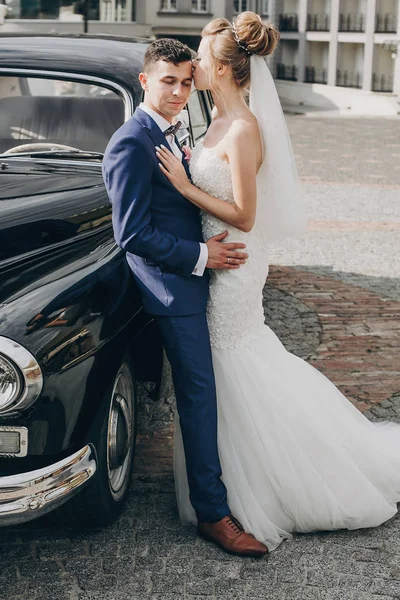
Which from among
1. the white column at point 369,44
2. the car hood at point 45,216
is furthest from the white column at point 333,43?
the car hood at point 45,216

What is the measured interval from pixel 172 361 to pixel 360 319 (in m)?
3.48

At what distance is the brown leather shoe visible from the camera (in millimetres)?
3467

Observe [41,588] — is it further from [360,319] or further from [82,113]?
[360,319]

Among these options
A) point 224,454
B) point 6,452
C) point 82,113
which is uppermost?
point 82,113

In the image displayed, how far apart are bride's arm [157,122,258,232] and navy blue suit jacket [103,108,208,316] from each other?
0.15ft

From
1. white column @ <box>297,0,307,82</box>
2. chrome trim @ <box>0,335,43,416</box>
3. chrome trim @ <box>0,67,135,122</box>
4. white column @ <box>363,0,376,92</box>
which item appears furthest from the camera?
white column @ <box>297,0,307,82</box>

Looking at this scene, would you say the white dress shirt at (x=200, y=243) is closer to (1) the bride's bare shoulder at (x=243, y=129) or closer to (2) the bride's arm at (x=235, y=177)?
(2) the bride's arm at (x=235, y=177)

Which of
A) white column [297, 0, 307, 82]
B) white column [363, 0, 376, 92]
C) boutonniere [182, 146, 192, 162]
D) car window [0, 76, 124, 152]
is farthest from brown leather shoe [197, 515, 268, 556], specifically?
white column [297, 0, 307, 82]

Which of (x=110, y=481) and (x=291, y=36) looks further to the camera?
(x=291, y=36)

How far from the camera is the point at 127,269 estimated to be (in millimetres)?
3605

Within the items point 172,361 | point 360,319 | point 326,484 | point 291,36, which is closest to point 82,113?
point 172,361

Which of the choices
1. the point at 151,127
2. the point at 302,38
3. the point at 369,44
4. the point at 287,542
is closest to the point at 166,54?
the point at 151,127

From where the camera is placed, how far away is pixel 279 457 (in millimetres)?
3596

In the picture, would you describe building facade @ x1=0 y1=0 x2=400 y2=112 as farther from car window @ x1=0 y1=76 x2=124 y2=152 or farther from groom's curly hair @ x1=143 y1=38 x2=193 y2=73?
groom's curly hair @ x1=143 y1=38 x2=193 y2=73
